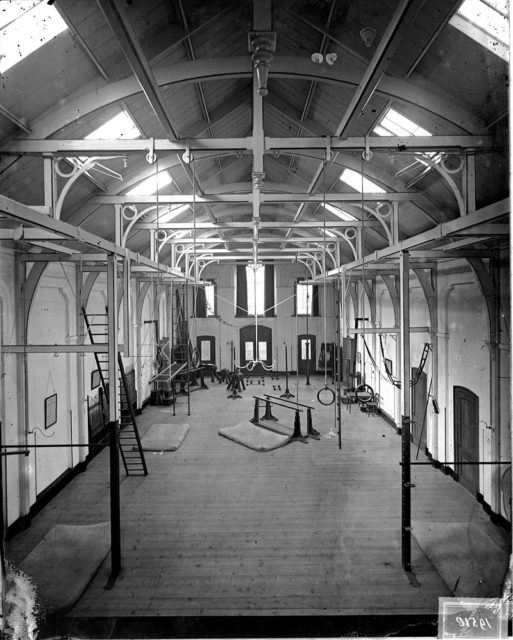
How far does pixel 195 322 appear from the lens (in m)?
5.93

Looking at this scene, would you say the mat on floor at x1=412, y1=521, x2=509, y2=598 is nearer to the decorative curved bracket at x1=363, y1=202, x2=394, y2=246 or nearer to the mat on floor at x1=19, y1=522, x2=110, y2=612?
the mat on floor at x1=19, y1=522, x2=110, y2=612

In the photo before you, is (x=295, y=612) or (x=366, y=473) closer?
(x=295, y=612)

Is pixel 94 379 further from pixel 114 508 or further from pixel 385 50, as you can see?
pixel 385 50

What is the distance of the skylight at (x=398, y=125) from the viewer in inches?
174

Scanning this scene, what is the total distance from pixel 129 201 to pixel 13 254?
1.84 metres

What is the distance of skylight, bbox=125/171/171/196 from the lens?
6410mm

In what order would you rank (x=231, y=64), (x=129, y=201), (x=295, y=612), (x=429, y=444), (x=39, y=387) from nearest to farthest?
(x=231, y=64)
(x=295, y=612)
(x=39, y=387)
(x=129, y=201)
(x=429, y=444)

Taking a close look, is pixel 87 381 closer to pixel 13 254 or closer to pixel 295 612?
pixel 13 254

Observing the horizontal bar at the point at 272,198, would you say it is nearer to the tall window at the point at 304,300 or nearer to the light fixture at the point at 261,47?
the light fixture at the point at 261,47

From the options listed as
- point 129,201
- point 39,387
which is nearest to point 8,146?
point 129,201

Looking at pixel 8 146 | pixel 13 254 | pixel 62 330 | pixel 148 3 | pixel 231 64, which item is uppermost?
pixel 148 3

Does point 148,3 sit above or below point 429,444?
above

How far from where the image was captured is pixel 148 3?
2977 millimetres

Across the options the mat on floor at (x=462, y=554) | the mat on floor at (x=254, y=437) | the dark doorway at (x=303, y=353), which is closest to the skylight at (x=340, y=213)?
the mat on floor at (x=254, y=437)
